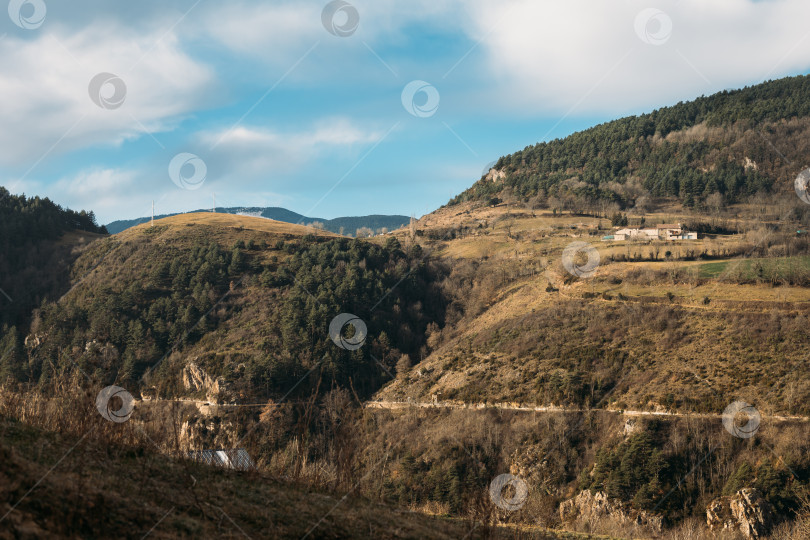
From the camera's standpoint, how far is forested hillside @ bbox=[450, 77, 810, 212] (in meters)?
119

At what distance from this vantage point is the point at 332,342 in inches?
2621

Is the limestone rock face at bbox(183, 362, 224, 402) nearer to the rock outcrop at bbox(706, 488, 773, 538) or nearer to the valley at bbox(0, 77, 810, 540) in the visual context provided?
the valley at bbox(0, 77, 810, 540)

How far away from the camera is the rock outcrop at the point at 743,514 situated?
2891 centimetres

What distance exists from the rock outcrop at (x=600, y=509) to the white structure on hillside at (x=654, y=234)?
5172 cm

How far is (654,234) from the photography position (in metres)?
83.6

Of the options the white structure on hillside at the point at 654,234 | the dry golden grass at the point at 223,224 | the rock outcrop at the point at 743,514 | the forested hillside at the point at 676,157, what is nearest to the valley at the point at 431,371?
the rock outcrop at the point at 743,514

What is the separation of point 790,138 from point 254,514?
149258mm

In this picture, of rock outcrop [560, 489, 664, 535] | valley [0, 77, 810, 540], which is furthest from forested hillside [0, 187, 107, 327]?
rock outcrop [560, 489, 664, 535]

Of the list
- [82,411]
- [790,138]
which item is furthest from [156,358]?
[790,138]

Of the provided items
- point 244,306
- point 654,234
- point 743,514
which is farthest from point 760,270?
point 244,306

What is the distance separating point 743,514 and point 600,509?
6.90 metres

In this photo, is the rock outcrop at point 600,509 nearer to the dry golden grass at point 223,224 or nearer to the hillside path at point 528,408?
the hillside path at point 528,408

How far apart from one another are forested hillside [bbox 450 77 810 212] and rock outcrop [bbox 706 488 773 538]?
86.0 metres

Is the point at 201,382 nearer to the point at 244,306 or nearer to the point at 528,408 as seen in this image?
the point at 244,306
